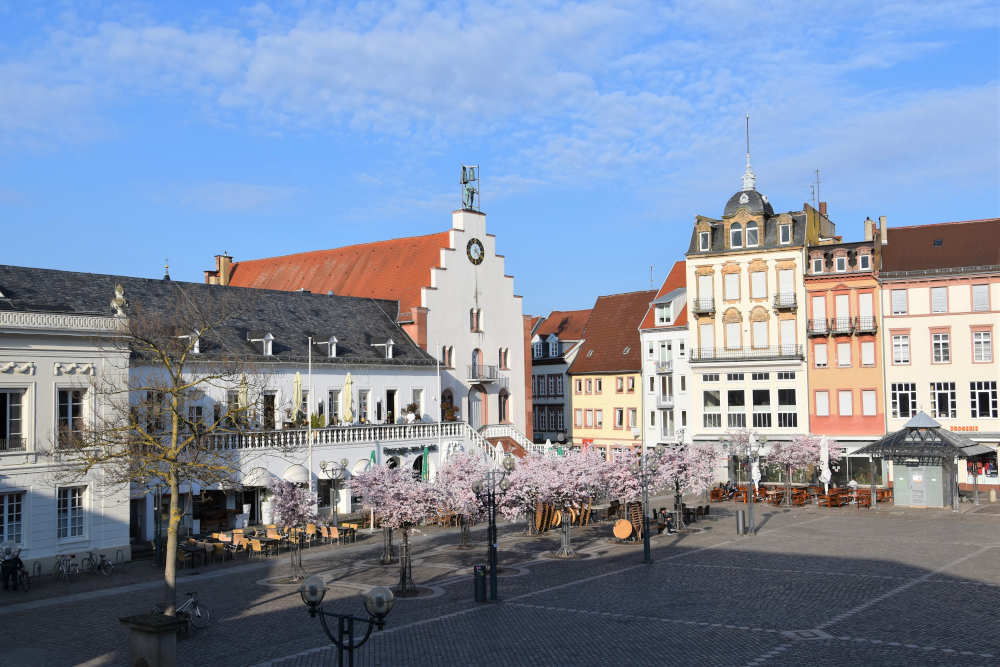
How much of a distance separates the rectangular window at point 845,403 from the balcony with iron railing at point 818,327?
3908 millimetres

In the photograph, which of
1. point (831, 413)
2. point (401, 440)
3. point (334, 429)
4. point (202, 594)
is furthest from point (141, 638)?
point (831, 413)

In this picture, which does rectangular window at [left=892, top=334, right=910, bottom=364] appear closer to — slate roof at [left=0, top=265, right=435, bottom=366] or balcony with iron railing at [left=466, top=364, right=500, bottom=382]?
balcony with iron railing at [left=466, top=364, right=500, bottom=382]

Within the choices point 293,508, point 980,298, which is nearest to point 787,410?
point 980,298

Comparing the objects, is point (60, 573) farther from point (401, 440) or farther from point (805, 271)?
point (805, 271)

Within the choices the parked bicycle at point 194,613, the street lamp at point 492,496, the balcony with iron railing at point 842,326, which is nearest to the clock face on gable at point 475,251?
the balcony with iron railing at point 842,326

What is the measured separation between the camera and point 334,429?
47469mm

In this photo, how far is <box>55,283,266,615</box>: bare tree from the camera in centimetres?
2745

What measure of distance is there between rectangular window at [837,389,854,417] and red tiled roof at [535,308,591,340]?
28.8m

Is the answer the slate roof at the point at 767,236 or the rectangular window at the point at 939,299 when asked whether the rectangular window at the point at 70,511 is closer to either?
the slate roof at the point at 767,236

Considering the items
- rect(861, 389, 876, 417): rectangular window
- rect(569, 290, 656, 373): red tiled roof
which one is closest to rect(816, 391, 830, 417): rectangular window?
rect(861, 389, 876, 417): rectangular window

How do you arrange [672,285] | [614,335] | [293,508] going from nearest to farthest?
[293,508]
[672,285]
[614,335]

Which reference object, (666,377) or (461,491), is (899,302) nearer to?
(666,377)

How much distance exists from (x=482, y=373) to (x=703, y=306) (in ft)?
52.0

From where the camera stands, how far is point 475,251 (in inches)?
2486
